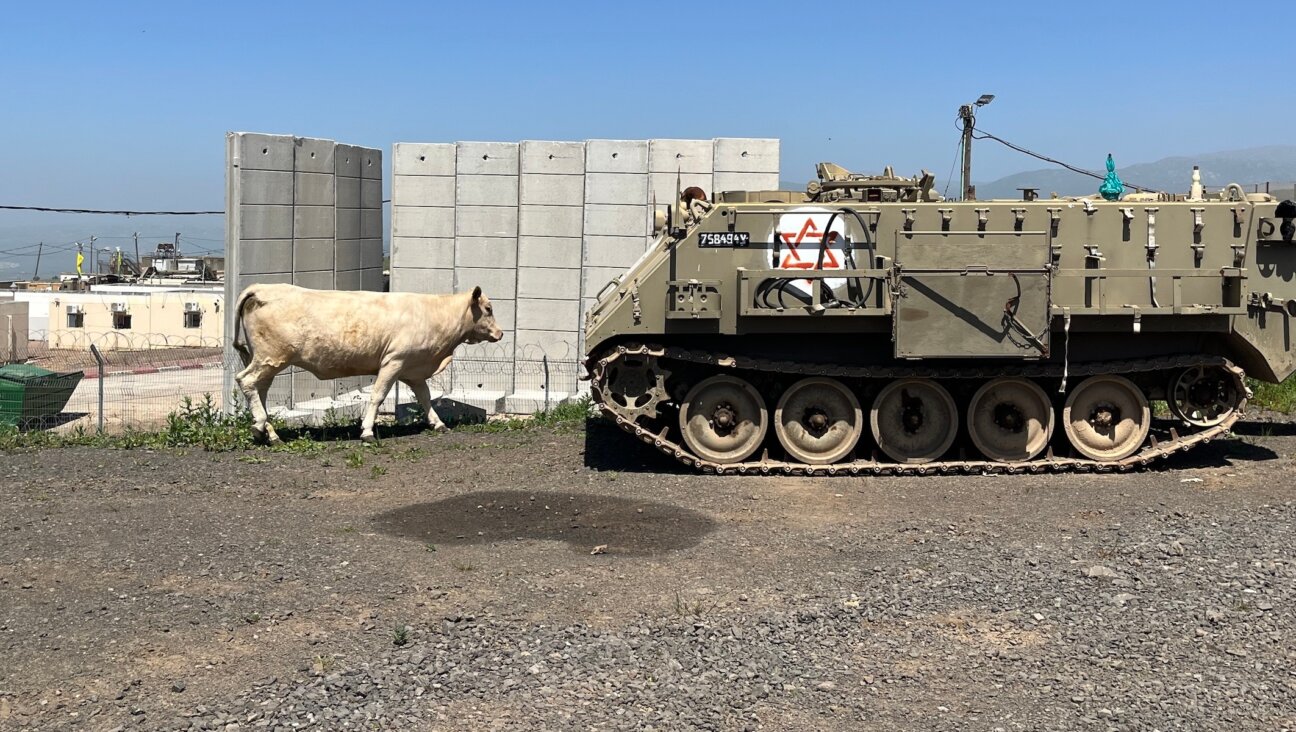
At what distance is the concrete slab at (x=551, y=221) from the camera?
20438mm

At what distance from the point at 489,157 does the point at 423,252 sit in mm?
1817

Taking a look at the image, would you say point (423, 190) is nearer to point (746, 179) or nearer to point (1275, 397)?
point (746, 179)

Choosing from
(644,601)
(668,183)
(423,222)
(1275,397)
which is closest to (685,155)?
(668,183)

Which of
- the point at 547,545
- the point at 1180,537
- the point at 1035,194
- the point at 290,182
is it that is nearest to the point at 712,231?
the point at 1035,194

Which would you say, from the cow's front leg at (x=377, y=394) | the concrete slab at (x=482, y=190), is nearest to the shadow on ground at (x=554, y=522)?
the cow's front leg at (x=377, y=394)

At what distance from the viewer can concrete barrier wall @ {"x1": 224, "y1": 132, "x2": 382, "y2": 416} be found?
1848cm

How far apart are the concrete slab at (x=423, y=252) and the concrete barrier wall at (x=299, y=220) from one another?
62cm

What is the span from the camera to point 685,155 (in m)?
20.0

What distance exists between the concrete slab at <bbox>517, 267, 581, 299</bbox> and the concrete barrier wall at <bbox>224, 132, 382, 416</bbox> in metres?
2.67

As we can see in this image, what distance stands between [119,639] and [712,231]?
315 inches

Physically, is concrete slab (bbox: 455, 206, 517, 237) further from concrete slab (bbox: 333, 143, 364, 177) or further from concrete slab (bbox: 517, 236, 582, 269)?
concrete slab (bbox: 333, 143, 364, 177)

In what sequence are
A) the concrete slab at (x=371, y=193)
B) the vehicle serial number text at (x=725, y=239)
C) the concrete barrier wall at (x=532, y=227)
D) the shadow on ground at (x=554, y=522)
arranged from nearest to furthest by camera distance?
the shadow on ground at (x=554, y=522) → the vehicle serial number text at (x=725, y=239) → the concrete barrier wall at (x=532, y=227) → the concrete slab at (x=371, y=193)

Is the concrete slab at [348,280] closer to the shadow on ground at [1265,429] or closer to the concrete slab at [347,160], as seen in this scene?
the concrete slab at [347,160]

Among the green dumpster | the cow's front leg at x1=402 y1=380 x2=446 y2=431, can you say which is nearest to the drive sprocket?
the cow's front leg at x1=402 y1=380 x2=446 y2=431
